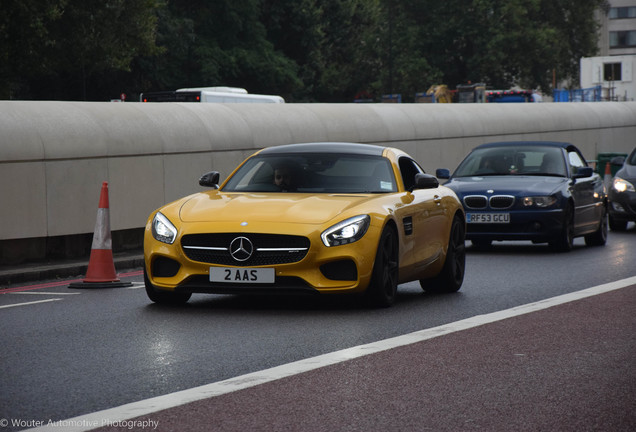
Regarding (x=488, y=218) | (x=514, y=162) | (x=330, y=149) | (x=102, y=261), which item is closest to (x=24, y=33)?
(x=514, y=162)

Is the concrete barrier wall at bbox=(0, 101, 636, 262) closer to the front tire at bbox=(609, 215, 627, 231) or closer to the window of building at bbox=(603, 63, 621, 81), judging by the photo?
the front tire at bbox=(609, 215, 627, 231)

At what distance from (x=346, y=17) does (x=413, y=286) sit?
71.5 metres

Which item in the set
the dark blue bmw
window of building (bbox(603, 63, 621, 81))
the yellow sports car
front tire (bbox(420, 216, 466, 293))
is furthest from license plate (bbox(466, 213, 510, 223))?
window of building (bbox(603, 63, 621, 81))

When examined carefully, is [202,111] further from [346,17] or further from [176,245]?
[346,17]

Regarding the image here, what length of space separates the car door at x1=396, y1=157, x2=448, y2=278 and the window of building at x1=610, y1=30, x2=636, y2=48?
14949cm

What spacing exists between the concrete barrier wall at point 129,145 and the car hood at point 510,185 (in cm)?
373

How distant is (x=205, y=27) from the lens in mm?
68062

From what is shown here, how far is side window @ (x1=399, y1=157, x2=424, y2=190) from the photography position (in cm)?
1168

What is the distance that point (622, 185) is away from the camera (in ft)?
66.6

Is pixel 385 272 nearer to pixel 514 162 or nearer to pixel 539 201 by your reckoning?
pixel 539 201

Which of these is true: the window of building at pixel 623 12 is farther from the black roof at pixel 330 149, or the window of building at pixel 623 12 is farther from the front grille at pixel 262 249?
the front grille at pixel 262 249

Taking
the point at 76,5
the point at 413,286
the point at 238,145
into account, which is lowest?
the point at 413,286

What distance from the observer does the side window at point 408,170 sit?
11.7 meters

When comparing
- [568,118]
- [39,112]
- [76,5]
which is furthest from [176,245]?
[76,5]
